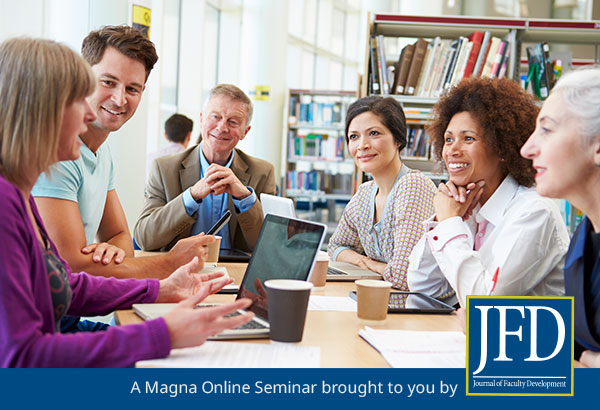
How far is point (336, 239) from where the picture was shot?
262 cm

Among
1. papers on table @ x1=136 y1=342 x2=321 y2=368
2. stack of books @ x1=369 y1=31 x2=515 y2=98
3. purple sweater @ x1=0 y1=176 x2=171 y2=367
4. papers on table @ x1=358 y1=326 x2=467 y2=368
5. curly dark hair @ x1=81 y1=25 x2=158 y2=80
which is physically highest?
stack of books @ x1=369 y1=31 x2=515 y2=98

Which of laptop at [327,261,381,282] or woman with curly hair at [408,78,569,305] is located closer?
woman with curly hair at [408,78,569,305]

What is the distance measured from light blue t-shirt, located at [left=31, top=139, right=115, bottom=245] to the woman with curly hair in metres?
1.08

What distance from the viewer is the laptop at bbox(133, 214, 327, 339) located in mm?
1269

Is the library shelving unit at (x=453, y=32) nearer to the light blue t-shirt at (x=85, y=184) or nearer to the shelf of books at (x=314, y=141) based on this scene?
the light blue t-shirt at (x=85, y=184)

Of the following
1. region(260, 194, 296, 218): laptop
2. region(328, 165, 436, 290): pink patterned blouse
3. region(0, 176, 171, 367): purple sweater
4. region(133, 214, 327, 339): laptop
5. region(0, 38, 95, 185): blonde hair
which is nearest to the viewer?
region(0, 176, 171, 367): purple sweater

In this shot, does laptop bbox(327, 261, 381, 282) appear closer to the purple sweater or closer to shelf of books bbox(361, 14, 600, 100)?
the purple sweater

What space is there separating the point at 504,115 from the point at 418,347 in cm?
98

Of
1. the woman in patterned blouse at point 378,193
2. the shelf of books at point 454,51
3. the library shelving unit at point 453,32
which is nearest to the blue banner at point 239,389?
the woman in patterned blouse at point 378,193

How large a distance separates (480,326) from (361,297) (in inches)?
13.0

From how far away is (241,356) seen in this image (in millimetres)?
1117

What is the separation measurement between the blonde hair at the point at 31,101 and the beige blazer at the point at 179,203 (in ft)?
4.76

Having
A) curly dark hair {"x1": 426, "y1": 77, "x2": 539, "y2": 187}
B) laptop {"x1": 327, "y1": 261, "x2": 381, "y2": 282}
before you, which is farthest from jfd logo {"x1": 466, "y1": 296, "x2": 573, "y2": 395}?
laptop {"x1": 327, "y1": 261, "x2": 381, "y2": 282}

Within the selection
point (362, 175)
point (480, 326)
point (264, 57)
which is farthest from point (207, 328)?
point (264, 57)
